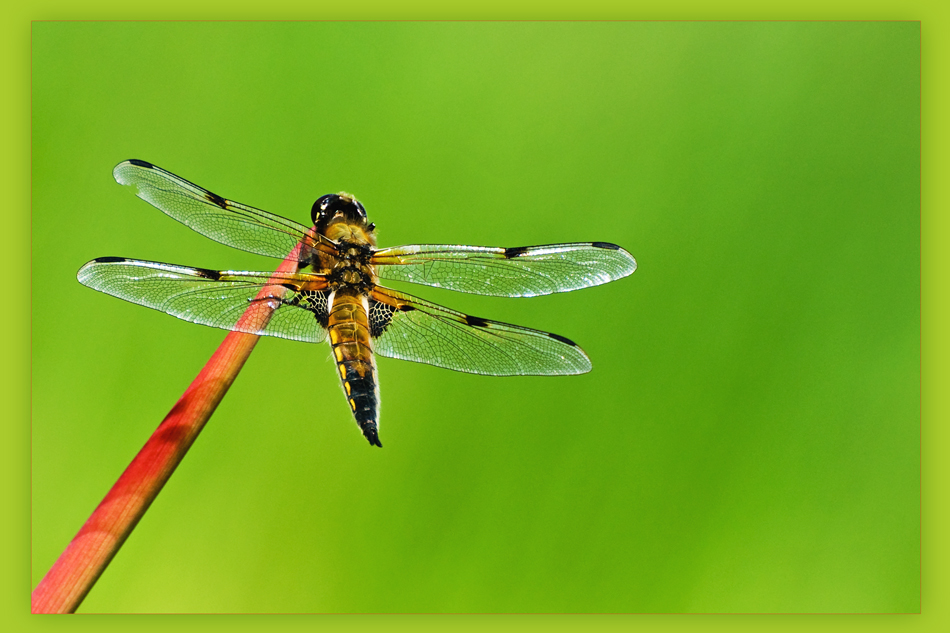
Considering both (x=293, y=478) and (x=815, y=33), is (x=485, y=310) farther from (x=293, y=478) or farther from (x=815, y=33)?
(x=815, y=33)

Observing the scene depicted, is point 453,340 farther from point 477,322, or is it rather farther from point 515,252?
point 515,252

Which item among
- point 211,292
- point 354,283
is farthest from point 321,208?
point 211,292

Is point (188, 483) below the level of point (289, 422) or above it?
below

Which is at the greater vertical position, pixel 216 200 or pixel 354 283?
pixel 216 200

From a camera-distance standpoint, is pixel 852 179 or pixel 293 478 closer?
pixel 293 478

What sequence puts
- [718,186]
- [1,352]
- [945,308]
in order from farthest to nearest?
1. [718,186]
2. [945,308]
3. [1,352]

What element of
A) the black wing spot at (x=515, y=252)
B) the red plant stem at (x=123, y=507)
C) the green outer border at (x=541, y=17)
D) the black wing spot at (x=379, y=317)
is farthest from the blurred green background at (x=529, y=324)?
the red plant stem at (x=123, y=507)

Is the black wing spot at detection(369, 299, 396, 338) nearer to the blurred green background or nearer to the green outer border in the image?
the blurred green background

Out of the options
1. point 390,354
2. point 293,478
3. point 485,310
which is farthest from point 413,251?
point 293,478
